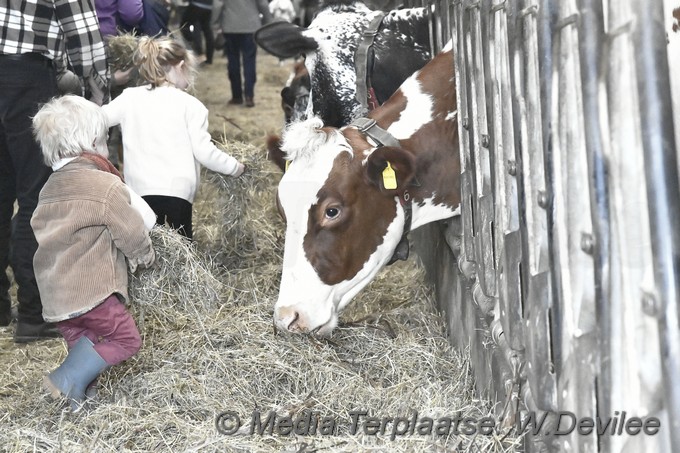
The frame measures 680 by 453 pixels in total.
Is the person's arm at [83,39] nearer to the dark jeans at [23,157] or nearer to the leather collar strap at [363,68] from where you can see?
the dark jeans at [23,157]

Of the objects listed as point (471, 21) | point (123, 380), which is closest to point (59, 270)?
point (123, 380)

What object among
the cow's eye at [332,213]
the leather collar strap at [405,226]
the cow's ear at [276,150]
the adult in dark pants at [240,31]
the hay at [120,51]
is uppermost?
the adult in dark pants at [240,31]

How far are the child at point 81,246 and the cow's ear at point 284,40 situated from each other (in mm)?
1280

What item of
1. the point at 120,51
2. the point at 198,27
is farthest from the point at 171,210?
the point at 198,27

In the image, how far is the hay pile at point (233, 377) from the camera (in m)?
3.23

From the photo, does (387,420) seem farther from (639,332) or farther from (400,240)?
(639,332)

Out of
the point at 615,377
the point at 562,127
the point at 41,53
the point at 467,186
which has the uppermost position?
the point at 41,53

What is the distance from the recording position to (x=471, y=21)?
3.40m

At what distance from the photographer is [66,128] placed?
Answer: 3721 mm

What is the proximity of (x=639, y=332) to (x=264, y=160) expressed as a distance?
12.9 feet

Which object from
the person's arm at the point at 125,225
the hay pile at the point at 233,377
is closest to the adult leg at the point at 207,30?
the hay pile at the point at 233,377

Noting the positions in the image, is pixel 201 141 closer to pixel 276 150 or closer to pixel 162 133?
pixel 162 133

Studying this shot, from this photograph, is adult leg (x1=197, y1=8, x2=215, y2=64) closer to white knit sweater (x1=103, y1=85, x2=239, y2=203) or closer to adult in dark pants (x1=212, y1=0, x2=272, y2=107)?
adult in dark pants (x1=212, y1=0, x2=272, y2=107)

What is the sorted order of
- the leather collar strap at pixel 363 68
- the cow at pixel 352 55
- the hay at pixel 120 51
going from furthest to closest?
the hay at pixel 120 51 < the cow at pixel 352 55 < the leather collar strap at pixel 363 68
